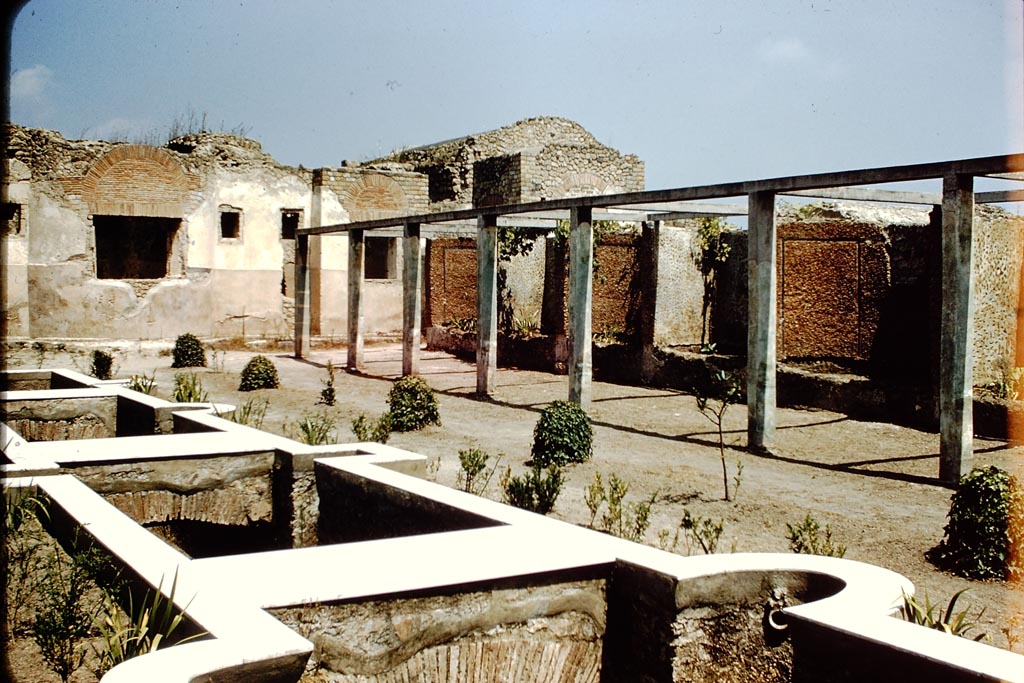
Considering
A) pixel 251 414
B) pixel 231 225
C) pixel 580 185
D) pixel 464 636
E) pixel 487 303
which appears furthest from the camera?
pixel 580 185

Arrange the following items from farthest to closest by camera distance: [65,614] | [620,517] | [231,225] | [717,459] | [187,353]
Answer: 1. [231,225]
2. [187,353]
3. [717,459]
4. [620,517]
5. [65,614]

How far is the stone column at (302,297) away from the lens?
1970cm

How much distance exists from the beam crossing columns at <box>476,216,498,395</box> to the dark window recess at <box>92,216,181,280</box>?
31.2 ft

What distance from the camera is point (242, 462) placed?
6734 mm

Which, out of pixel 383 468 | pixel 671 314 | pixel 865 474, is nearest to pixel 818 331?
pixel 671 314

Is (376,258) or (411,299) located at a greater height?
(376,258)

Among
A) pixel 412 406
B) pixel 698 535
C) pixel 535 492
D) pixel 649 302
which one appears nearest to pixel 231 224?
pixel 649 302

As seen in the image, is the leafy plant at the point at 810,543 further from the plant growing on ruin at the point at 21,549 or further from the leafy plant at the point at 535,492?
the plant growing on ruin at the point at 21,549

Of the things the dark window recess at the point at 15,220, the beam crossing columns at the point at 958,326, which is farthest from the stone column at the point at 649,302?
the dark window recess at the point at 15,220

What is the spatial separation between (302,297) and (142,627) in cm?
1670

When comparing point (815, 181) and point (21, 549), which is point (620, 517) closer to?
point (21, 549)

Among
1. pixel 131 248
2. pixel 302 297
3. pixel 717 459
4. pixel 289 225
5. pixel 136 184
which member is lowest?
pixel 717 459

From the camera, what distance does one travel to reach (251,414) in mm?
11742

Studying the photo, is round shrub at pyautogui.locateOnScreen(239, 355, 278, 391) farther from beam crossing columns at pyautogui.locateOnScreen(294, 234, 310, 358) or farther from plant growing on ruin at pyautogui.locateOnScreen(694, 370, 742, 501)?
plant growing on ruin at pyautogui.locateOnScreen(694, 370, 742, 501)
